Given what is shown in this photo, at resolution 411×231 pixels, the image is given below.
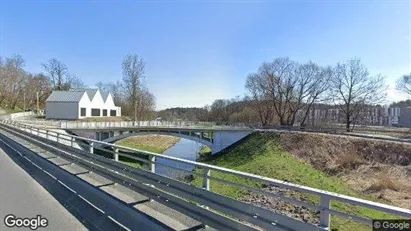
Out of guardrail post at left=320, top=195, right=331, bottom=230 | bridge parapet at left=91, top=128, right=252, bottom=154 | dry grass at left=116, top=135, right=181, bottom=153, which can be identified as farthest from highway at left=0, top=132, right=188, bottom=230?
dry grass at left=116, top=135, right=181, bottom=153

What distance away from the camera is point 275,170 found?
3744 cm

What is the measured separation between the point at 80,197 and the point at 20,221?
73.7 inches

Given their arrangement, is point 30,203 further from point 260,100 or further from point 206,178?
point 260,100

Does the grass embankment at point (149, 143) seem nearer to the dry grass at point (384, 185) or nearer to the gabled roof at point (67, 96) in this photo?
the gabled roof at point (67, 96)

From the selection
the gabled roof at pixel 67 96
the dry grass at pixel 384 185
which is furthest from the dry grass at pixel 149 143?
the dry grass at pixel 384 185

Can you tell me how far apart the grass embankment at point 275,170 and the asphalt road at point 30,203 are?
46.3 ft

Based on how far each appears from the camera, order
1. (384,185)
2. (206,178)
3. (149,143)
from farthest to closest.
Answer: (149,143), (384,185), (206,178)

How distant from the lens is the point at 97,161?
11.2 meters

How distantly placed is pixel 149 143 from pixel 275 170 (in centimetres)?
4095

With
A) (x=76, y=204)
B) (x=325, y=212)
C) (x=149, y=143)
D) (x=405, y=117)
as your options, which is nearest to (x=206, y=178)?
(x=325, y=212)

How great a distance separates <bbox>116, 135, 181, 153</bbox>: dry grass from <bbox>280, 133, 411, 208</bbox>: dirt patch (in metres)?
27.8

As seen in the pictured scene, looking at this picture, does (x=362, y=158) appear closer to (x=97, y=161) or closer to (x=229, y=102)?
(x=97, y=161)

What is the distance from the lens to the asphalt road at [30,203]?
6645 millimetres

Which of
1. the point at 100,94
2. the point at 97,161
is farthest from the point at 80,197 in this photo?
the point at 100,94
